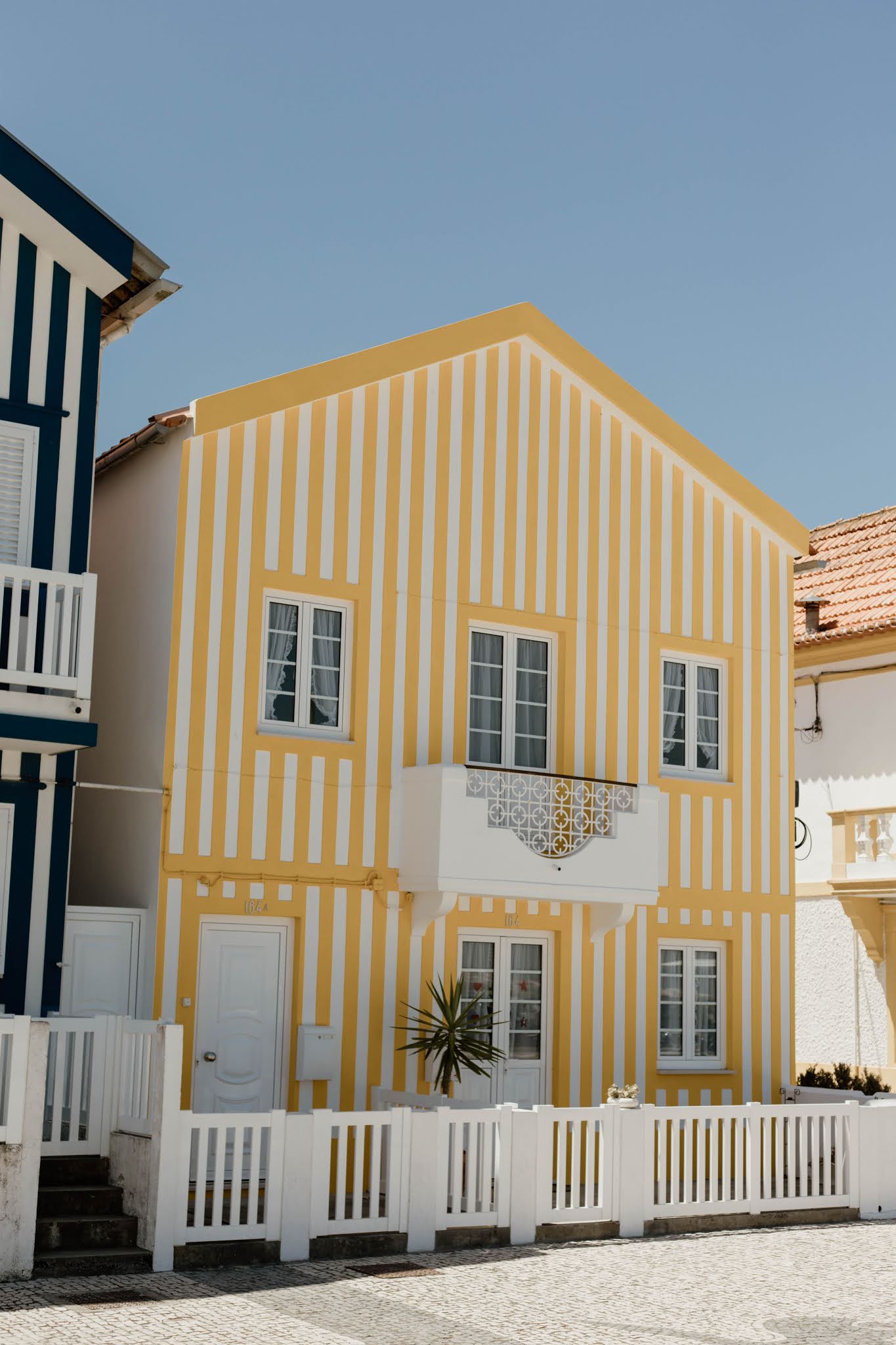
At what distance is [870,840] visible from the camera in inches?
816

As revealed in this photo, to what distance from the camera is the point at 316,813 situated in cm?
1521

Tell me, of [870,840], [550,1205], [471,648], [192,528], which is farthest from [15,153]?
[870,840]

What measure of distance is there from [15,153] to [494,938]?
865 cm

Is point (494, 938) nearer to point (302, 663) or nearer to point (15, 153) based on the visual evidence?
point (302, 663)

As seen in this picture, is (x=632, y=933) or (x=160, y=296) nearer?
(x=160, y=296)

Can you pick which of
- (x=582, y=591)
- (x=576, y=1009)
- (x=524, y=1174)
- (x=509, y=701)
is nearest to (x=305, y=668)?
(x=509, y=701)

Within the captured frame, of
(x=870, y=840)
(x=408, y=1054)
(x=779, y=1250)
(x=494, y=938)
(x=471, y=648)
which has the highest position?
(x=471, y=648)

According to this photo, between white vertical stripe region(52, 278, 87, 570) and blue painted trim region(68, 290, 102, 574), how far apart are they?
0.03m

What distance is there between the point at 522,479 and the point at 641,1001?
560 centimetres

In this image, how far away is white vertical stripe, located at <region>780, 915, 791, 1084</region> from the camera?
1767 centimetres

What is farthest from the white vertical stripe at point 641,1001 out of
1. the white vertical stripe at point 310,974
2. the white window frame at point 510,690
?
the white vertical stripe at point 310,974

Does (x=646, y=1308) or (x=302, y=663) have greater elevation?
(x=302, y=663)

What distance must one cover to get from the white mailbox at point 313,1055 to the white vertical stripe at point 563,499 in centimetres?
507

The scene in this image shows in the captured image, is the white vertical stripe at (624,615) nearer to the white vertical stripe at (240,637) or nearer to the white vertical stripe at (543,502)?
the white vertical stripe at (543,502)
